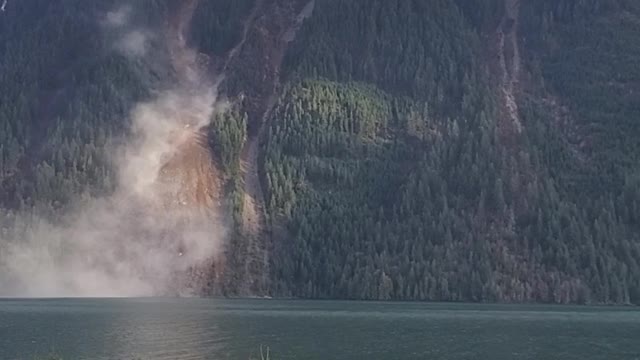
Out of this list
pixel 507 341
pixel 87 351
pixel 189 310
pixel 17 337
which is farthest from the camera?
pixel 189 310

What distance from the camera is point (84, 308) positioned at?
614 feet

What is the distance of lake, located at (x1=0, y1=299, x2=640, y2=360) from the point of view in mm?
108144

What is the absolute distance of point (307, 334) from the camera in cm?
13088

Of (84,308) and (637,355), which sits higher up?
(84,308)

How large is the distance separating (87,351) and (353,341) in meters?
33.7

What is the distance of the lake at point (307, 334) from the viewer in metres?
108

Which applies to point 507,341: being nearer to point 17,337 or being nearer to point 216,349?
point 216,349

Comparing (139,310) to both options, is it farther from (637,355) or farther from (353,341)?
(637,355)

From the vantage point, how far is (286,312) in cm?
18425

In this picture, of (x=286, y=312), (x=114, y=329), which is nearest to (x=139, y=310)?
(x=286, y=312)

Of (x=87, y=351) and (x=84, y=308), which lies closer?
(x=87, y=351)

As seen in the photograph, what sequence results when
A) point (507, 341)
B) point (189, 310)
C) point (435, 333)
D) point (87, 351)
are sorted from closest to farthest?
point (87, 351), point (507, 341), point (435, 333), point (189, 310)

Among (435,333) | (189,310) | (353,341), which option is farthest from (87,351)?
(189,310)

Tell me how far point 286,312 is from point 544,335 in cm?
5952
